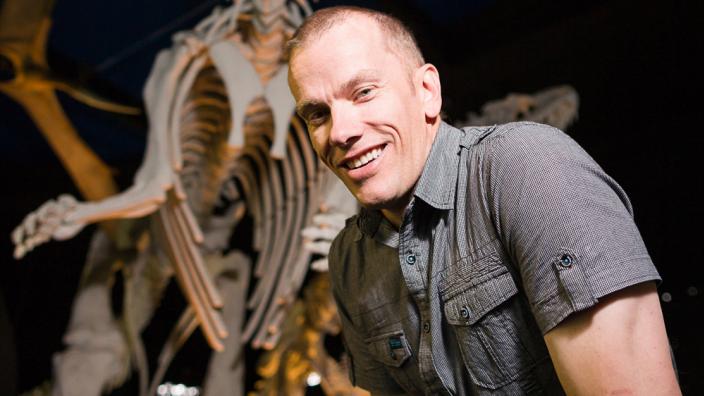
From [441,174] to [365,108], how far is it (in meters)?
0.16

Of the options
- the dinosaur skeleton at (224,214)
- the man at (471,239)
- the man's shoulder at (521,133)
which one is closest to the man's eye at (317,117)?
the man at (471,239)

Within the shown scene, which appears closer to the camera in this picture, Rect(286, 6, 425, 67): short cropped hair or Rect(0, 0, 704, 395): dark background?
Rect(286, 6, 425, 67): short cropped hair

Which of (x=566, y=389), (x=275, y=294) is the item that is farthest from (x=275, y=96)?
(x=566, y=389)

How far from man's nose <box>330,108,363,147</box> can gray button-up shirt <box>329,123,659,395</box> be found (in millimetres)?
125

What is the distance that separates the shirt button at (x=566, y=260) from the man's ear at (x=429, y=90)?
366mm

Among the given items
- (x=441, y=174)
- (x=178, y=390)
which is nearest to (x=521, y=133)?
(x=441, y=174)

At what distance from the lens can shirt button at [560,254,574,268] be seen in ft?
2.44

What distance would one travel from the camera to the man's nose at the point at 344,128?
943mm

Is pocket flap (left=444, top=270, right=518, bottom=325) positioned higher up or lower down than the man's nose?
lower down

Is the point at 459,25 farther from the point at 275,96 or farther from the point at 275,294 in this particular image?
the point at 275,294

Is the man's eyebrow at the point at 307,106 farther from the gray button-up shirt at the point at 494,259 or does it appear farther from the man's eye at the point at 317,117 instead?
the gray button-up shirt at the point at 494,259

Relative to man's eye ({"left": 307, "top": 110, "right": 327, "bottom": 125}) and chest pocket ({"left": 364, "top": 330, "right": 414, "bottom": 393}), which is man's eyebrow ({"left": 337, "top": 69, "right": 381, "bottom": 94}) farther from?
chest pocket ({"left": 364, "top": 330, "right": 414, "bottom": 393})

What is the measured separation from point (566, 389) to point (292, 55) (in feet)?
2.11

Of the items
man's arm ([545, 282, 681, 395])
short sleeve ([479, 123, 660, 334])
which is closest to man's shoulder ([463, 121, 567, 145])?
short sleeve ([479, 123, 660, 334])
